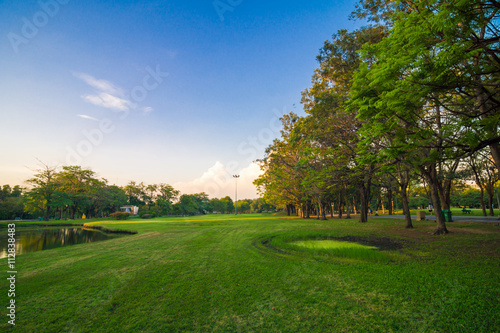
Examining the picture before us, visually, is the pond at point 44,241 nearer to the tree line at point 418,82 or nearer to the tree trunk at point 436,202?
the tree line at point 418,82

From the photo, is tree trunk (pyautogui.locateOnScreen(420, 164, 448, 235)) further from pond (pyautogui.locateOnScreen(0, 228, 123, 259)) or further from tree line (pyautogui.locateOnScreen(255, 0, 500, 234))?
pond (pyautogui.locateOnScreen(0, 228, 123, 259))

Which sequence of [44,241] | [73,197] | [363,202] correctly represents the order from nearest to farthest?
[44,241] → [363,202] → [73,197]

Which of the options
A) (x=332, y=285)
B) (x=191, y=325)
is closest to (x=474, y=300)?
(x=332, y=285)

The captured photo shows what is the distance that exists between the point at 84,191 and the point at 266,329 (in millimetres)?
59726

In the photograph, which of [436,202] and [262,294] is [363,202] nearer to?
[436,202]

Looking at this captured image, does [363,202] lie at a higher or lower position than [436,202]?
lower

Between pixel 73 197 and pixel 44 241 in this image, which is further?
pixel 73 197

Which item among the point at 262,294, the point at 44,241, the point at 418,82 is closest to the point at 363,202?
the point at 418,82

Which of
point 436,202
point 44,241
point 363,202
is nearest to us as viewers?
point 436,202

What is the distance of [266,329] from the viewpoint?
323 centimetres

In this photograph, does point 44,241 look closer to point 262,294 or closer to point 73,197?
point 262,294

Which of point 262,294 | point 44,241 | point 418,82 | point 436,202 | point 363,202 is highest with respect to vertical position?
point 418,82

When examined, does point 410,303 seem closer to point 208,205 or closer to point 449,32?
point 449,32

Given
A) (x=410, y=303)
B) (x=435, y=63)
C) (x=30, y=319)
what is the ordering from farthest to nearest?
(x=435, y=63) → (x=410, y=303) → (x=30, y=319)
